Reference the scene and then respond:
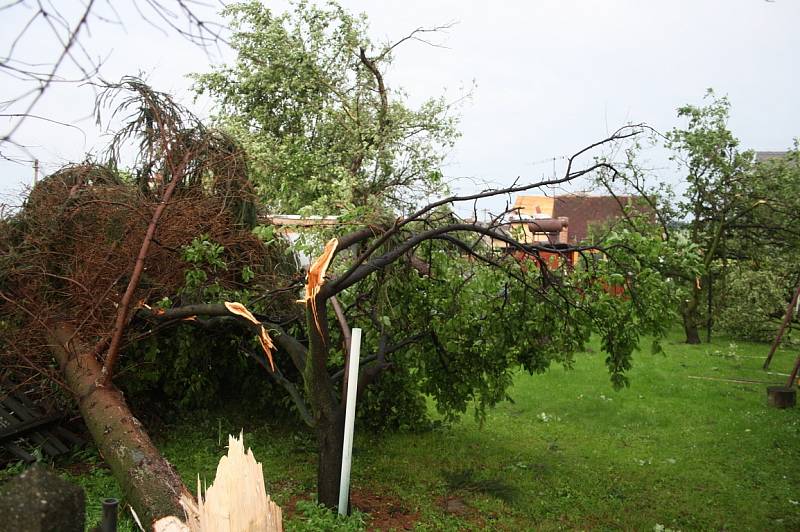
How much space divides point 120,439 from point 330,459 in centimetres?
161

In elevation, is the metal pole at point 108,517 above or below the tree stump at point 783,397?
above

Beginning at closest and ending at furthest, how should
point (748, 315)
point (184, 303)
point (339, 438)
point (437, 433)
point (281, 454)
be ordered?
point (339, 438), point (184, 303), point (281, 454), point (437, 433), point (748, 315)

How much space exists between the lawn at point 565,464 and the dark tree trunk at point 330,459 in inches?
8.0

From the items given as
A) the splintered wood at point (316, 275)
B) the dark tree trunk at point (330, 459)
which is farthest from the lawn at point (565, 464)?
the splintered wood at point (316, 275)

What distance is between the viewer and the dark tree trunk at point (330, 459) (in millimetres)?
6129

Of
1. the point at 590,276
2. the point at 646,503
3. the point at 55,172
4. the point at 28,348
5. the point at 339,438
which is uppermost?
the point at 55,172

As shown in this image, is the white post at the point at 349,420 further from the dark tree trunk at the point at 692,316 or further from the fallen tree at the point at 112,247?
the dark tree trunk at the point at 692,316

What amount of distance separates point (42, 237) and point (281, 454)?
3240mm

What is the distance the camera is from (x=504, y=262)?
695cm

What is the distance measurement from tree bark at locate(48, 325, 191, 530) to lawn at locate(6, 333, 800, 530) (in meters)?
0.43

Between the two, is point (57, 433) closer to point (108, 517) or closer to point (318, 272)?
point (318, 272)

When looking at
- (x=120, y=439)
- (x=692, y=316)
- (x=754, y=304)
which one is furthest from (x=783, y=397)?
(x=120, y=439)

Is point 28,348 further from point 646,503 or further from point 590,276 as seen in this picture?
point 646,503

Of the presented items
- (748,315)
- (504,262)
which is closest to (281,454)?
(504,262)
